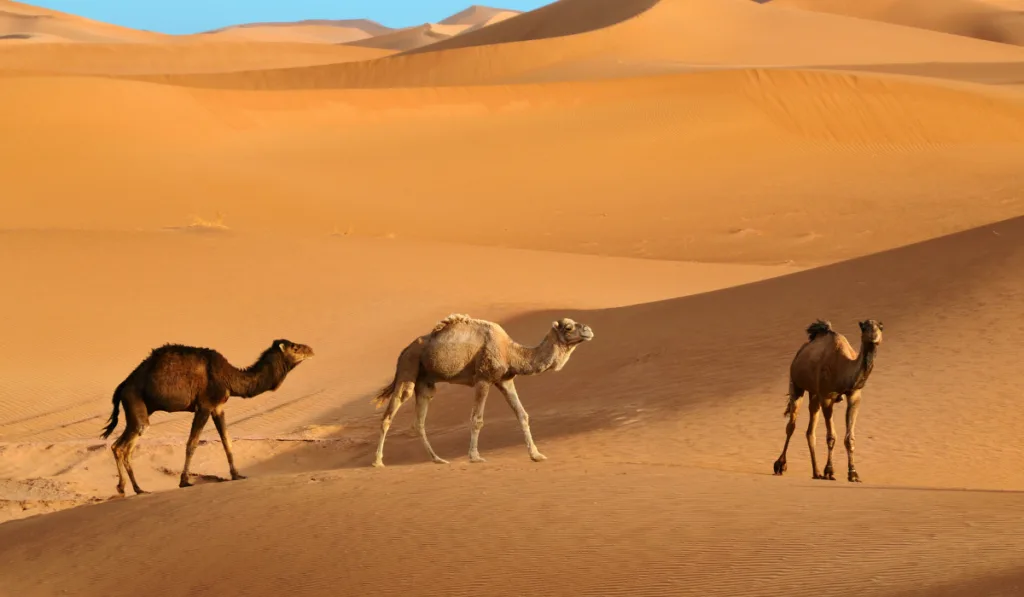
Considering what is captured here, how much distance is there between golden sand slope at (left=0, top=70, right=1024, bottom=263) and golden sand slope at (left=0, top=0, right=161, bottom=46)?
306 ft

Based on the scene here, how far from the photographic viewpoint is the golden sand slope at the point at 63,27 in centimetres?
13875

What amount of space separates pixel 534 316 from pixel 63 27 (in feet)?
→ 436

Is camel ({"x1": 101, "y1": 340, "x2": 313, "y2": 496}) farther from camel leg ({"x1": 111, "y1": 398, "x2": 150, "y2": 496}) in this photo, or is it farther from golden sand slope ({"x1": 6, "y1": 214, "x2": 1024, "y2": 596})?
golden sand slope ({"x1": 6, "y1": 214, "x2": 1024, "y2": 596})

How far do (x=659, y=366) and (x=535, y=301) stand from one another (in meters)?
6.51

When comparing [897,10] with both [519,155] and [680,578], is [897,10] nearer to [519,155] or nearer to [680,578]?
[519,155]

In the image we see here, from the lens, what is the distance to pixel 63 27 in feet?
471

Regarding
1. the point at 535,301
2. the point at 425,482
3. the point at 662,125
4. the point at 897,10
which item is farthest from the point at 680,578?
the point at 897,10

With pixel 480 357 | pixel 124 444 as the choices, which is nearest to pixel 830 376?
pixel 480 357

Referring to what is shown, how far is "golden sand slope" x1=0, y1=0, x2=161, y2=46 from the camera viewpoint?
139 metres

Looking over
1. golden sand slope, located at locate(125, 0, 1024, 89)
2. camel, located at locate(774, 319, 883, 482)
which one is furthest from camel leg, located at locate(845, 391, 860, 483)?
golden sand slope, located at locate(125, 0, 1024, 89)

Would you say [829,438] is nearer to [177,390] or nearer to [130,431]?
[177,390]

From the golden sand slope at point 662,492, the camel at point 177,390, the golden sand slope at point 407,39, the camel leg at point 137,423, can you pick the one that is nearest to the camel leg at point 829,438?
the golden sand slope at point 662,492

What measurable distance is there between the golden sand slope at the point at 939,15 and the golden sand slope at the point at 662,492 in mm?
88514

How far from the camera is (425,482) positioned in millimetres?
10523
